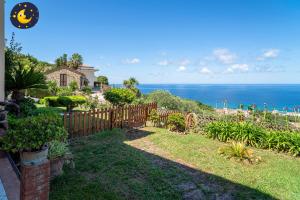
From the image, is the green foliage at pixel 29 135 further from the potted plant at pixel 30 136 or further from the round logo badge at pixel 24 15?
the round logo badge at pixel 24 15

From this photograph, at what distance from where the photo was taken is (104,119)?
9680 millimetres

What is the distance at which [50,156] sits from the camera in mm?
4504

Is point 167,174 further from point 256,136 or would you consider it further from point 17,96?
point 17,96

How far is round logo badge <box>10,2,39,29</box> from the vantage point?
20.9ft

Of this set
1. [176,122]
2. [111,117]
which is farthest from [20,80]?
[176,122]

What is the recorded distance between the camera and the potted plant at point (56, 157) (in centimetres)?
451

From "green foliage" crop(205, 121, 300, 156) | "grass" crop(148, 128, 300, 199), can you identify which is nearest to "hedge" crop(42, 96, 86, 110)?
"grass" crop(148, 128, 300, 199)

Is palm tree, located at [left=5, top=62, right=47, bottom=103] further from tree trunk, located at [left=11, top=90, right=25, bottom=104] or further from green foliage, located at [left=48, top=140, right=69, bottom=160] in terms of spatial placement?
Answer: green foliage, located at [left=48, top=140, right=69, bottom=160]

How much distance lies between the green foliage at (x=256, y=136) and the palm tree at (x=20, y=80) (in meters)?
6.95

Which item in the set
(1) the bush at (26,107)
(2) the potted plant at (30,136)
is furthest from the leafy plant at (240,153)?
(1) the bush at (26,107)

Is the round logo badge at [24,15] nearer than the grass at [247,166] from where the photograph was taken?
No

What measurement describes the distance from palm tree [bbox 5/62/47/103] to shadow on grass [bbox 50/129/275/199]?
285cm

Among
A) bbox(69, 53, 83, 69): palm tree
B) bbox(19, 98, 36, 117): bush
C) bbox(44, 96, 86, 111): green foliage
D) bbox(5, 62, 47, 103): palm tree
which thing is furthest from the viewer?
bbox(69, 53, 83, 69): palm tree

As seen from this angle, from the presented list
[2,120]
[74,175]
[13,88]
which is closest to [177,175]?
[74,175]
